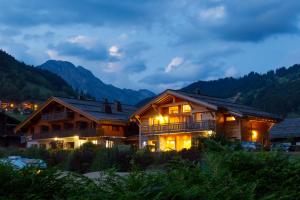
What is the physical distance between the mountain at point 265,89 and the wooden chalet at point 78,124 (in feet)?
154

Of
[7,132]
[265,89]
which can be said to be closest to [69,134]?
[7,132]

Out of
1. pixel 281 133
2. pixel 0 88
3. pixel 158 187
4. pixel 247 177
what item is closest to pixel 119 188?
pixel 158 187

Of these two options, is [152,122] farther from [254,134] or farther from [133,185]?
[133,185]

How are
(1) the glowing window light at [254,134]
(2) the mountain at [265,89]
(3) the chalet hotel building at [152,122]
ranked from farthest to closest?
(2) the mountain at [265,89], (1) the glowing window light at [254,134], (3) the chalet hotel building at [152,122]

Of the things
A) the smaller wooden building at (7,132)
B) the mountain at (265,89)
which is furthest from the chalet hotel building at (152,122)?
the mountain at (265,89)

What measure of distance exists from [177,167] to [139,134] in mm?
44374

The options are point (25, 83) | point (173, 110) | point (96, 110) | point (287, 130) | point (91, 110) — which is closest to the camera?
point (173, 110)

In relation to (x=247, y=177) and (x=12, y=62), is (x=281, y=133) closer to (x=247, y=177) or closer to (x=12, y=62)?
(x=247, y=177)

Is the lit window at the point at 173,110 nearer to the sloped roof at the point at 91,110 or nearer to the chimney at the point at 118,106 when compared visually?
the sloped roof at the point at 91,110

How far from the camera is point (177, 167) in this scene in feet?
27.7

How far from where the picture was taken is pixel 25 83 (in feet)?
431

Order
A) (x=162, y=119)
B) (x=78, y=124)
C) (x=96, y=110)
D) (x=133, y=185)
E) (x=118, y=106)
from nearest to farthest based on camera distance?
(x=133, y=185)
(x=162, y=119)
(x=96, y=110)
(x=78, y=124)
(x=118, y=106)

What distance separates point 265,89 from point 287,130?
83.2 meters

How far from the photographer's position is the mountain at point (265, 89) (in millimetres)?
107062
